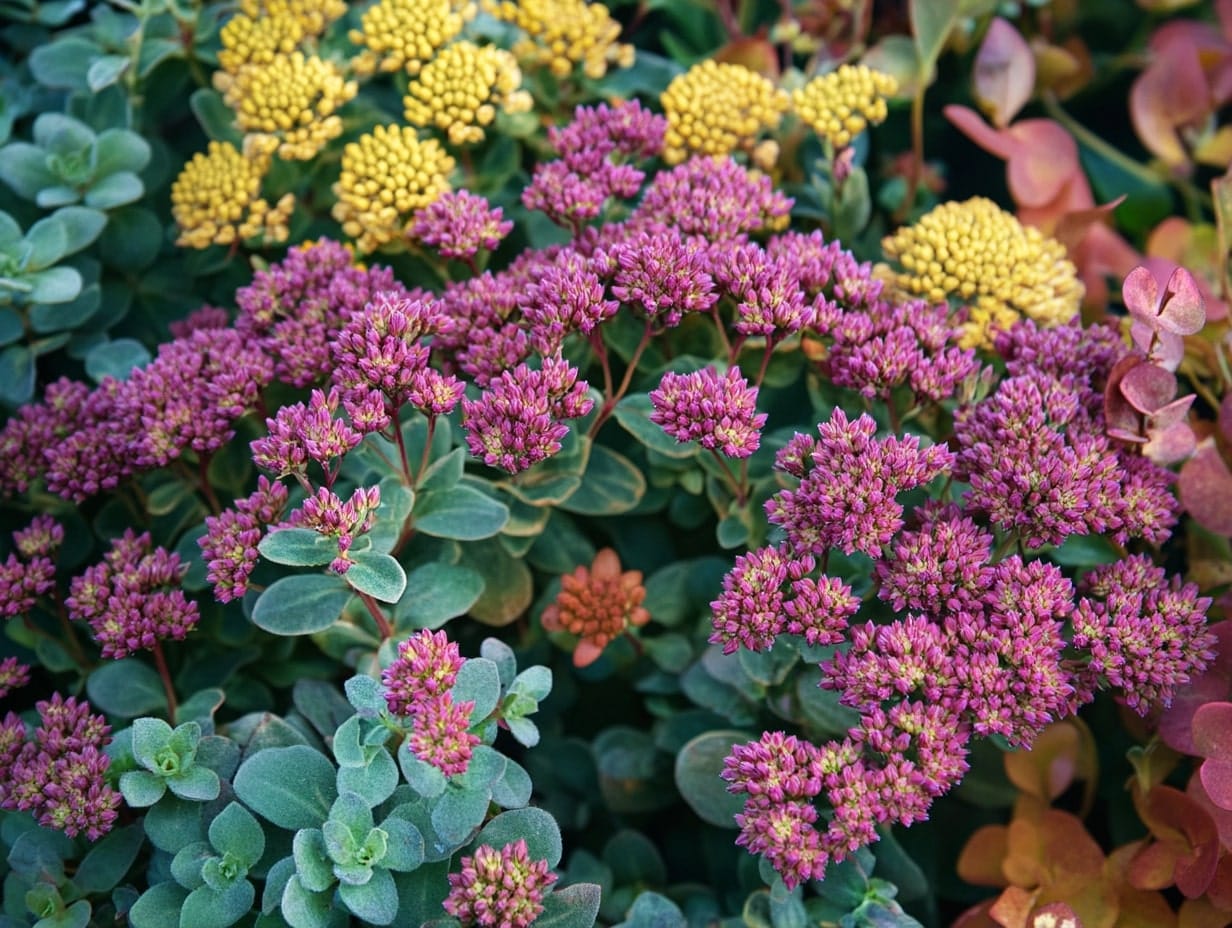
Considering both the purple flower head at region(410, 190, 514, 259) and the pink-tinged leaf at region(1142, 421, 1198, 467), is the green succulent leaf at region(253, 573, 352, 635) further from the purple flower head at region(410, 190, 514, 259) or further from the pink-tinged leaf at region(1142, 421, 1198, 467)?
the pink-tinged leaf at region(1142, 421, 1198, 467)

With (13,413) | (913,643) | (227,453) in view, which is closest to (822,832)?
(913,643)

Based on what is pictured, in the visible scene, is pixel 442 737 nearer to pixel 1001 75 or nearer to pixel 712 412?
pixel 712 412

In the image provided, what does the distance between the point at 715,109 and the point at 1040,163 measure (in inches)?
18.3

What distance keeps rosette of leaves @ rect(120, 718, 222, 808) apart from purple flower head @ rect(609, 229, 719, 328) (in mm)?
556

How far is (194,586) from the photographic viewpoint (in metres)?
1.21

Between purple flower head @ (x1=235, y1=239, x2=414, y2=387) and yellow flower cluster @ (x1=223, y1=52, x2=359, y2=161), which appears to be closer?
purple flower head @ (x1=235, y1=239, x2=414, y2=387)

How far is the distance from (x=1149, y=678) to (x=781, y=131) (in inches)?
33.9

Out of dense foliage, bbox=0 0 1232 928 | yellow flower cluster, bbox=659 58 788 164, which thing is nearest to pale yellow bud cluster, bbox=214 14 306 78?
dense foliage, bbox=0 0 1232 928

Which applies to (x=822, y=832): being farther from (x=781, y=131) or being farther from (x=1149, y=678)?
(x=781, y=131)

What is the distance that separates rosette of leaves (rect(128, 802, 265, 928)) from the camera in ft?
3.20

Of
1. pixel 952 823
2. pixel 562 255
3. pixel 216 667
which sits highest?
pixel 562 255

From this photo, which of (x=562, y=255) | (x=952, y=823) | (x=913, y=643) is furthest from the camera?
(x=952, y=823)

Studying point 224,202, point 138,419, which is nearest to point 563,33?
point 224,202

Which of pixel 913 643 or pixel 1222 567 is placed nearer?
pixel 913 643
